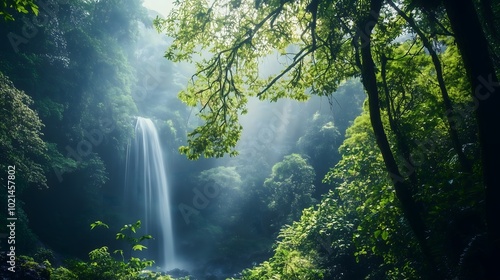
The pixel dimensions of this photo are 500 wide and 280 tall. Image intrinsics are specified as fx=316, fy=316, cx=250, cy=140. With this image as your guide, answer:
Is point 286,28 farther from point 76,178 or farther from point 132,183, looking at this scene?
point 132,183

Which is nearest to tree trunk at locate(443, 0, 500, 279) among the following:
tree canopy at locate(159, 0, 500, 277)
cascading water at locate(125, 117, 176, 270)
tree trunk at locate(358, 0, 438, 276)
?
tree canopy at locate(159, 0, 500, 277)

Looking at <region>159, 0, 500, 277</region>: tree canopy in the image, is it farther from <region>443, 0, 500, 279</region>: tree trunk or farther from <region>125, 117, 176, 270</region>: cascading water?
<region>125, 117, 176, 270</region>: cascading water

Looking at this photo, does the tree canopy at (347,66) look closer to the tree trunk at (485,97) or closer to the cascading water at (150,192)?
the tree trunk at (485,97)

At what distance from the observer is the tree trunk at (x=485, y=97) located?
326 cm

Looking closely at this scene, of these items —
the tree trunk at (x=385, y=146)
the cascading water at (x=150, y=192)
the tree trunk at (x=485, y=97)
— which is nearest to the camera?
the tree trunk at (x=485, y=97)

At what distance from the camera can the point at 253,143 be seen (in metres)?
50.4

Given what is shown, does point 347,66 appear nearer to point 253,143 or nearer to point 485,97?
point 485,97

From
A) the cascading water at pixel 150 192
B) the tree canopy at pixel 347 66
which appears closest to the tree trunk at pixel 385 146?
the tree canopy at pixel 347 66

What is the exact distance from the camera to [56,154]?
848 inches

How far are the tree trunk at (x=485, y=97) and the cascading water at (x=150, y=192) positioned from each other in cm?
3101

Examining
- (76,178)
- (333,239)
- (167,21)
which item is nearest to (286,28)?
(167,21)

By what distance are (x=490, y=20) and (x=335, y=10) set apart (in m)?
2.48

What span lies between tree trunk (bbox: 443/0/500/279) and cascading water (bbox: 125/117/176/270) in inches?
1221

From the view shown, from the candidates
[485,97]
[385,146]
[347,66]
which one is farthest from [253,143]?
Answer: [485,97]
